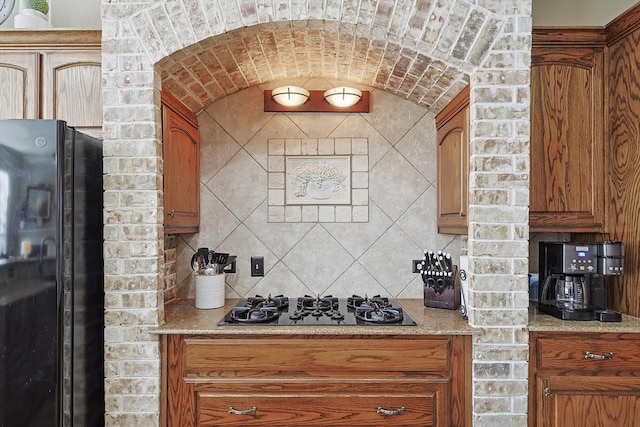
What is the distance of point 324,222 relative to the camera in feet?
8.48

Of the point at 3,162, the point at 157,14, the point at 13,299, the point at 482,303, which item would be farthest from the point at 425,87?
the point at 13,299

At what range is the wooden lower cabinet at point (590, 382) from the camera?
5.91ft

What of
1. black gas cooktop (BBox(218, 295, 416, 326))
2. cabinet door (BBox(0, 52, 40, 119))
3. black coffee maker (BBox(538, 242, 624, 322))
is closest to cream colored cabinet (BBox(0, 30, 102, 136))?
cabinet door (BBox(0, 52, 40, 119))

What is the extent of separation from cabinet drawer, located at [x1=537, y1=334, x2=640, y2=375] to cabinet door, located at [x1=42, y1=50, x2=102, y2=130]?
2.52m

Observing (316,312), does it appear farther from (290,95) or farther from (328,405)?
(290,95)

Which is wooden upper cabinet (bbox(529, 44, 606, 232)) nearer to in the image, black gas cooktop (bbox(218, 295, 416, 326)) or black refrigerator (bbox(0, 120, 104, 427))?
black gas cooktop (bbox(218, 295, 416, 326))

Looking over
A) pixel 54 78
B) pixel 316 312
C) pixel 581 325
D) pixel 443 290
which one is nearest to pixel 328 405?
pixel 316 312

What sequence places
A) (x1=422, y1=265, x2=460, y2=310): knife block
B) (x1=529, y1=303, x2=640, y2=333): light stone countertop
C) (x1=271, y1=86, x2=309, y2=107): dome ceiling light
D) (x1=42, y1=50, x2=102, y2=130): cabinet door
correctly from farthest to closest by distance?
(x1=271, y1=86, x2=309, y2=107): dome ceiling light, (x1=422, y1=265, x2=460, y2=310): knife block, (x1=42, y1=50, x2=102, y2=130): cabinet door, (x1=529, y1=303, x2=640, y2=333): light stone countertop

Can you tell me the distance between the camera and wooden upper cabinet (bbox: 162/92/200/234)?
6.79ft

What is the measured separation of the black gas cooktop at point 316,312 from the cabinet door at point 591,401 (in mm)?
705

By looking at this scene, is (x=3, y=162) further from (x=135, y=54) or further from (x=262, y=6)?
(x=262, y=6)

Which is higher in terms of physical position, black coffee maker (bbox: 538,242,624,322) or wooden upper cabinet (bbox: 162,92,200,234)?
wooden upper cabinet (bbox: 162,92,200,234)

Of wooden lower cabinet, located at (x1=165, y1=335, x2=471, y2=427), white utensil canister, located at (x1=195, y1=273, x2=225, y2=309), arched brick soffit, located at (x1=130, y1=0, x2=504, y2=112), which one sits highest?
arched brick soffit, located at (x1=130, y1=0, x2=504, y2=112)

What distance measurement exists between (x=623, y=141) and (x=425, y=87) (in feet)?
3.38
